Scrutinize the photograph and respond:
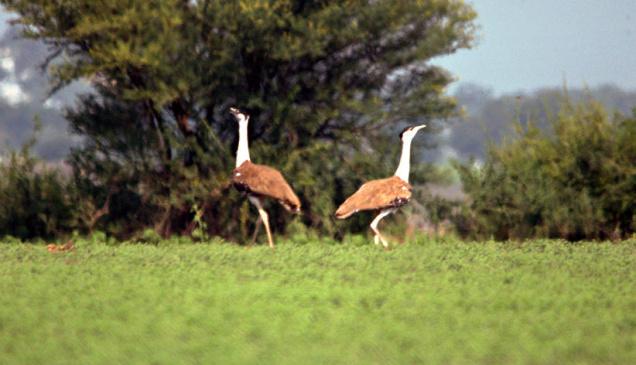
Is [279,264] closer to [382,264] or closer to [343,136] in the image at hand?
[382,264]

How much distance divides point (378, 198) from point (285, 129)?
520 centimetres

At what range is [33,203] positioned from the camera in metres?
20.8

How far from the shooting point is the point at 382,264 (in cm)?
1202

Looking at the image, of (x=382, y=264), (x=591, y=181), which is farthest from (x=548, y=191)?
(x=382, y=264)

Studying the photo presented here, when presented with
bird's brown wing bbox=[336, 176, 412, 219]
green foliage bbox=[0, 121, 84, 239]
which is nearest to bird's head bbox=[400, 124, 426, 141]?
bird's brown wing bbox=[336, 176, 412, 219]

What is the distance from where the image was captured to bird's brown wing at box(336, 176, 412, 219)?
51.4 feet

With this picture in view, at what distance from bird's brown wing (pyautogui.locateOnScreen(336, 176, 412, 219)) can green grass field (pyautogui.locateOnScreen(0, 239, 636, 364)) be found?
2.15m

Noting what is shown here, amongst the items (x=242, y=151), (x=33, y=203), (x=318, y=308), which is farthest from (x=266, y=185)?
(x=318, y=308)

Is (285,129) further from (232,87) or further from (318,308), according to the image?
(318,308)

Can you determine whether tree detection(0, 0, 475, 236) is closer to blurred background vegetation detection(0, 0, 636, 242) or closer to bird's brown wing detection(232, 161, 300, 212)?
blurred background vegetation detection(0, 0, 636, 242)

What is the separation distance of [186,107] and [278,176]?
5.24m

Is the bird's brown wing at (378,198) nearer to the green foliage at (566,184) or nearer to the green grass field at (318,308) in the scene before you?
the green grass field at (318,308)

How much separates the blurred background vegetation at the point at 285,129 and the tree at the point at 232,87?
0.03 meters

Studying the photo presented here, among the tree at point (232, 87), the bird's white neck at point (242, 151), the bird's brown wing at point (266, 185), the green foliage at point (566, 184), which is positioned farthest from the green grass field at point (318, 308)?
the tree at point (232, 87)
